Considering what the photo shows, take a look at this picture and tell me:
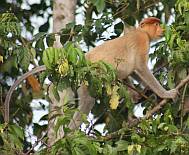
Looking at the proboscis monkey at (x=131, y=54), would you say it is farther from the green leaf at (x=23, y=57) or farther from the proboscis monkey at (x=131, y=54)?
the green leaf at (x=23, y=57)

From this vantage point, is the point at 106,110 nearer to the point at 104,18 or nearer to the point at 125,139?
the point at 104,18

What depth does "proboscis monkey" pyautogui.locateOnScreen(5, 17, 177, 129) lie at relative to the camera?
4.55 meters

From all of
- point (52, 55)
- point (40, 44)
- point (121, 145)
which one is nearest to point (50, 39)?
point (40, 44)

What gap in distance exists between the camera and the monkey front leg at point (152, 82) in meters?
4.08

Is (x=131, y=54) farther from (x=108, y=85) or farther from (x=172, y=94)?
(x=108, y=85)

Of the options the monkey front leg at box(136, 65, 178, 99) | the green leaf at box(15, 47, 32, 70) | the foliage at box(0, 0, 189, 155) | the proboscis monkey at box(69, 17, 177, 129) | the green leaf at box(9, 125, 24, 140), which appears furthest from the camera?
the proboscis monkey at box(69, 17, 177, 129)

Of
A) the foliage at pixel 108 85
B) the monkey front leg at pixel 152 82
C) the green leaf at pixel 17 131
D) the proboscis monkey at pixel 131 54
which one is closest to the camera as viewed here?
the foliage at pixel 108 85

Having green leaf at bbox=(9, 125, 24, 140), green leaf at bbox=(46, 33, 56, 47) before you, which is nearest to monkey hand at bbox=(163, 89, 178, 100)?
green leaf at bbox=(46, 33, 56, 47)

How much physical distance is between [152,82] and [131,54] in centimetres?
38

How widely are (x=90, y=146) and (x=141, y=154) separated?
0.87ft

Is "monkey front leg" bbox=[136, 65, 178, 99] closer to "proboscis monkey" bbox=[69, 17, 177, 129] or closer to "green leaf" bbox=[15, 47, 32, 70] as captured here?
"proboscis monkey" bbox=[69, 17, 177, 129]

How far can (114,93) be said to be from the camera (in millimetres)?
3484

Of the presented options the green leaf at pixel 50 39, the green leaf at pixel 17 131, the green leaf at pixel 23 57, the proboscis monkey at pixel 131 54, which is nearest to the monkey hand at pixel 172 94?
the proboscis monkey at pixel 131 54

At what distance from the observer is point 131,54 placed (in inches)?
193
